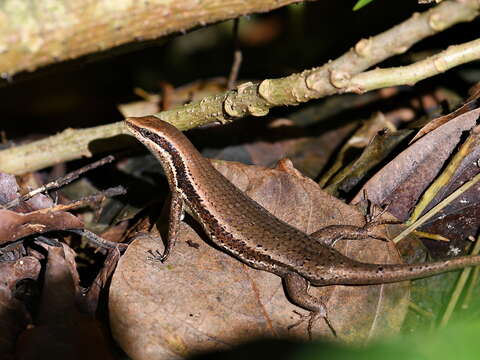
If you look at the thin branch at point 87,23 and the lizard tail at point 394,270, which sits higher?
the thin branch at point 87,23

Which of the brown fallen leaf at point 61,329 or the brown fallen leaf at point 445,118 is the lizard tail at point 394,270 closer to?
the brown fallen leaf at point 445,118

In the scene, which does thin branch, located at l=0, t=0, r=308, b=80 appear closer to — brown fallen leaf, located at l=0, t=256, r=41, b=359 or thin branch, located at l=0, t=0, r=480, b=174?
thin branch, located at l=0, t=0, r=480, b=174

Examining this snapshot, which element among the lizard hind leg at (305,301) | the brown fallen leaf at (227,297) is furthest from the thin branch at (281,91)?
the lizard hind leg at (305,301)

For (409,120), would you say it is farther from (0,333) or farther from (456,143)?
(0,333)

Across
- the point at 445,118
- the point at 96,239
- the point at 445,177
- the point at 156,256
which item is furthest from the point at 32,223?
the point at 445,118

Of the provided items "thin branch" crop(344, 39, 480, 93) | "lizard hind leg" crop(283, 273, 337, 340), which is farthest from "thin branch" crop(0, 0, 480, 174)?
"lizard hind leg" crop(283, 273, 337, 340)

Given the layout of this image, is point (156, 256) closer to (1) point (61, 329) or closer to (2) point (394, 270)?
(1) point (61, 329)

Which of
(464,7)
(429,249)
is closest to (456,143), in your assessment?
(429,249)
